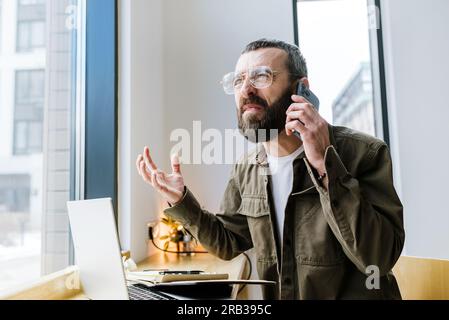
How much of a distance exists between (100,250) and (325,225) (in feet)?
1.97

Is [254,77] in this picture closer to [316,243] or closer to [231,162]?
[316,243]

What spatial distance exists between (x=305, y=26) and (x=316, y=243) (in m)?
1.60

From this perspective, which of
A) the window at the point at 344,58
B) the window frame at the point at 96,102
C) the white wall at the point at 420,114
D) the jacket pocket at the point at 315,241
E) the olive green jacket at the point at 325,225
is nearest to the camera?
the olive green jacket at the point at 325,225

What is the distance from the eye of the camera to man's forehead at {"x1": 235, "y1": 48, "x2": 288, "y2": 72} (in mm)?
1200

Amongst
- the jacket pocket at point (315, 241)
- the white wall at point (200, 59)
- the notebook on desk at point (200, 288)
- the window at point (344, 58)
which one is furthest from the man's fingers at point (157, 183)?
the window at point (344, 58)

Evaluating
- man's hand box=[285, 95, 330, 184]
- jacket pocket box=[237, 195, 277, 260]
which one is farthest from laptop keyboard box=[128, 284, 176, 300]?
→ man's hand box=[285, 95, 330, 184]

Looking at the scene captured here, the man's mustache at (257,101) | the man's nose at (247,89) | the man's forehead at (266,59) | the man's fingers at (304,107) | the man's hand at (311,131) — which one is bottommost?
the man's hand at (311,131)

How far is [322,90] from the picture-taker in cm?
228

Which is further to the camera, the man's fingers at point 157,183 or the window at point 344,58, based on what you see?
the window at point 344,58

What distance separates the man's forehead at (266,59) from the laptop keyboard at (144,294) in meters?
0.70

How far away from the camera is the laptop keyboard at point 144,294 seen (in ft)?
3.05

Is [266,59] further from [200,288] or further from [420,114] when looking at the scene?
[420,114]

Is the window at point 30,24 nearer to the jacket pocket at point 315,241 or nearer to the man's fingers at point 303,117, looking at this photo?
the man's fingers at point 303,117

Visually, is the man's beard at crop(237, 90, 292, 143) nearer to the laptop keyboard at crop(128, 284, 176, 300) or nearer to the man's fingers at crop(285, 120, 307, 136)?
the man's fingers at crop(285, 120, 307, 136)
